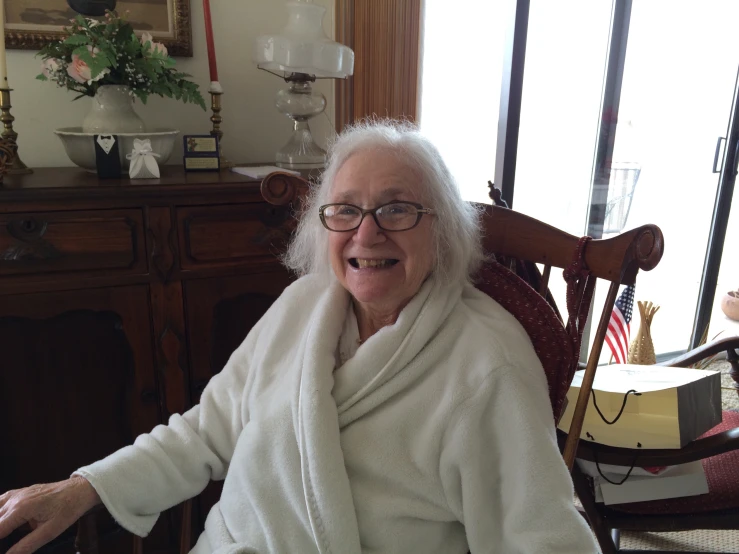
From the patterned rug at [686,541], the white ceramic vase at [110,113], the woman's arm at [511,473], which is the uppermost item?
the white ceramic vase at [110,113]

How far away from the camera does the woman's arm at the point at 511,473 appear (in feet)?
2.87

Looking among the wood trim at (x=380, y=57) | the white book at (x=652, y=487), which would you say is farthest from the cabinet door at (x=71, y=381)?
the white book at (x=652, y=487)

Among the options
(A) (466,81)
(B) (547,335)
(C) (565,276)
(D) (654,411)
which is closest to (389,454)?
(B) (547,335)

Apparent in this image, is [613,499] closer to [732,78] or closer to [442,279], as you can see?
[442,279]

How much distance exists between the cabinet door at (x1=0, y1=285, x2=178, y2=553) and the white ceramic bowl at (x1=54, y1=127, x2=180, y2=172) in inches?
15.3

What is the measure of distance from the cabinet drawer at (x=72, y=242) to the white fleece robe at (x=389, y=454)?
0.47 m

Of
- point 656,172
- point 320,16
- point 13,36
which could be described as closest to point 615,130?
point 656,172

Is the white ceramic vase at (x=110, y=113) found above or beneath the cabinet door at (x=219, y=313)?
above

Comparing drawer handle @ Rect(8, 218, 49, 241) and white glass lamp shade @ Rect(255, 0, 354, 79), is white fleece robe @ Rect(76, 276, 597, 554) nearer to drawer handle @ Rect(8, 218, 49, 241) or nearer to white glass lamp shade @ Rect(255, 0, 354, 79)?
drawer handle @ Rect(8, 218, 49, 241)

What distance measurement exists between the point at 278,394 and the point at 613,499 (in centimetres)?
85

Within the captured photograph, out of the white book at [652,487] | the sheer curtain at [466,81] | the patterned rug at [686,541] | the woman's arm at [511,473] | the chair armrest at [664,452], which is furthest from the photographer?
the sheer curtain at [466,81]

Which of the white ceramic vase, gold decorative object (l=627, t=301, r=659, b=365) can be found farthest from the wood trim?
gold decorative object (l=627, t=301, r=659, b=365)

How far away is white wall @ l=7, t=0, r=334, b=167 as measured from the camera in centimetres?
166

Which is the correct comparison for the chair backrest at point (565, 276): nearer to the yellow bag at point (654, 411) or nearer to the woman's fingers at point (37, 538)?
the yellow bag at point (654, 411)
